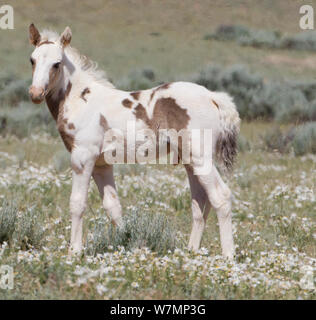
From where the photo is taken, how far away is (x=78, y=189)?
6535 mm

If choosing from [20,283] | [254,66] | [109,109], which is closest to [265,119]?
[254,66]

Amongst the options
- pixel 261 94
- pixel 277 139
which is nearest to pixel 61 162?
pixel 277 139

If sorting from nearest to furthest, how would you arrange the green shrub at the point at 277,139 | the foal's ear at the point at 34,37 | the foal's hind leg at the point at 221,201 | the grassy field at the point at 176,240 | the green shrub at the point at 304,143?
the grassy field at the point at 176,240 → the foal's hind leg at the point at 221,201 → the foal's ear at the point at 34,37 → the green shrub at the point at 304,143 → the green shrub at the point at 277,139

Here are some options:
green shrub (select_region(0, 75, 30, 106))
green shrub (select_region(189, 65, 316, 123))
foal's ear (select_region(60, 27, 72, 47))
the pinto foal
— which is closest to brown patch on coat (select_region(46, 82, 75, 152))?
the pinto foal

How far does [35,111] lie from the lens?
17891 millimetres

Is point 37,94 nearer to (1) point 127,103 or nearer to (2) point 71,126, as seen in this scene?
(2) point 71,126

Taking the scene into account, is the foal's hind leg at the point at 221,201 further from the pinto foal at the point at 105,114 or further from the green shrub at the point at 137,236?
the green shrub at the point at 137,236

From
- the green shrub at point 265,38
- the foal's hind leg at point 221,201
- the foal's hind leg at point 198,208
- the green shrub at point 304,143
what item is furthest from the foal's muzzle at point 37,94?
the green shrub at point 265,38

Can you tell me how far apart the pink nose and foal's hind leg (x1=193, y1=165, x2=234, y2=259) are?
5.79 feet

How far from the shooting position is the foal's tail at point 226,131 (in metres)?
6.60
